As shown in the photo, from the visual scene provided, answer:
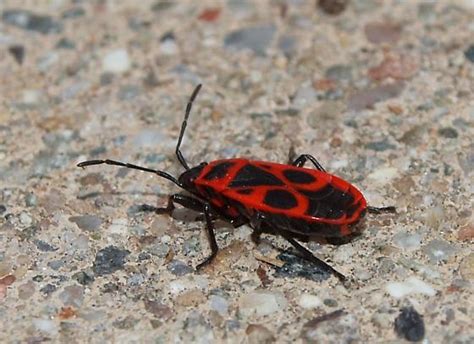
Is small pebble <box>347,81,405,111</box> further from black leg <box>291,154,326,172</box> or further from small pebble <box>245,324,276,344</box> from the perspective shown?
small pebble <box>245,324,276,344</box>

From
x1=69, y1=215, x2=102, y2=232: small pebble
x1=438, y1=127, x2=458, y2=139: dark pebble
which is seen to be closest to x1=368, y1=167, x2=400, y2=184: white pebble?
x1=438, y1=127, x2=458, y2=139: dark pebble

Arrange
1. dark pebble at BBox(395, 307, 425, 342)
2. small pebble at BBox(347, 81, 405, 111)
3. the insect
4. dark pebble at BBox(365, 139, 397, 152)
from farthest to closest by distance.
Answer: small pebble at BBox(347, 81, 405, 111), dark pebble at BBox(365, 139, 397, 152), the insect, dark pebble at BBox(395, 307, 425, 342)

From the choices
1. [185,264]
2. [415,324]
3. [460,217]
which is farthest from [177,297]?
[460,217]

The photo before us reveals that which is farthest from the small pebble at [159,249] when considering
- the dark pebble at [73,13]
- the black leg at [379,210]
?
the dark pebble at [73,13]

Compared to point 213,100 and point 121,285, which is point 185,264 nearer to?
point 121,285

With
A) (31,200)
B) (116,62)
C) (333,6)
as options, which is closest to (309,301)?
(31,200)

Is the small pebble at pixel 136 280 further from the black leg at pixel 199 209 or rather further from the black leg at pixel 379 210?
the black leg at pixel 379 210
